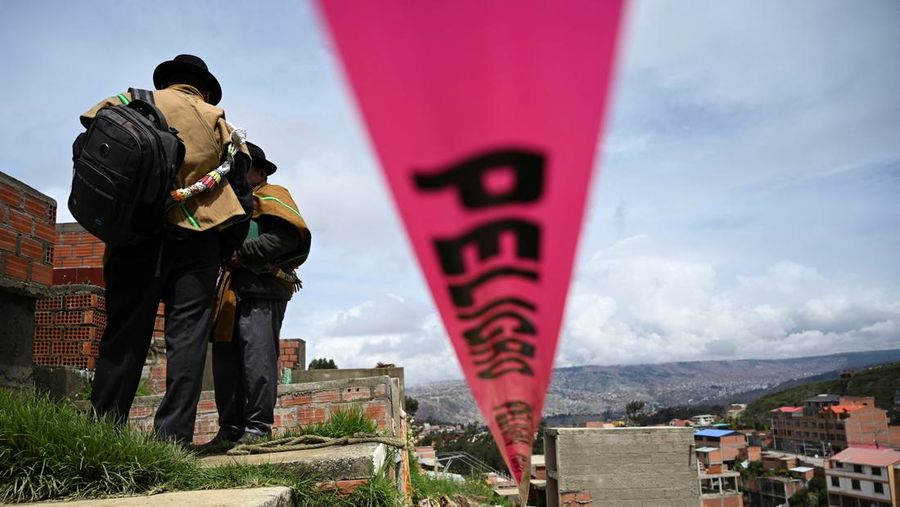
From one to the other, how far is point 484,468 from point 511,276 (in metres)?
10.7

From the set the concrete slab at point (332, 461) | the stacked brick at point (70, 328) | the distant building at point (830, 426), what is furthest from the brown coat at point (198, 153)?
the distant building at point (830, 426)

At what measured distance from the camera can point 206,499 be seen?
5.38 feet

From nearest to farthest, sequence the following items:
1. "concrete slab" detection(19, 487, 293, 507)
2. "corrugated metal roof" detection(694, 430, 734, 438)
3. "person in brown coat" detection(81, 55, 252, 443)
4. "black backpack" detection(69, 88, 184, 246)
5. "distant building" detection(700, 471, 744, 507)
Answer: "concrete slab" detection(19, 487, 293, 507)
"black backpack" detection(69, 88, 184, 246)
"person in brown coat" detection(81, 55, 252, 443)
"distant building" detection(700, 471, 744, 507)
"corrugated metal roof" detection(694, 430, 734, 438)

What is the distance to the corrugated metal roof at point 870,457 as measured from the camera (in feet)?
156

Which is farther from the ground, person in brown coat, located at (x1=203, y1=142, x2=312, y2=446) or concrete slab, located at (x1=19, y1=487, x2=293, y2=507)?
person in brown coat, located at (x1=203, y1=142, x2=312, y2=446)

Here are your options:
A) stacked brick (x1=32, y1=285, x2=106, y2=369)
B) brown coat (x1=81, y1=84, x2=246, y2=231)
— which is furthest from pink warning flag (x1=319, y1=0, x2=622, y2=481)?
stacked brick (x1=32, y1=285, x2=106, y2=369)

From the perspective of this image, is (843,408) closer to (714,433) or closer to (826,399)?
(826,399)

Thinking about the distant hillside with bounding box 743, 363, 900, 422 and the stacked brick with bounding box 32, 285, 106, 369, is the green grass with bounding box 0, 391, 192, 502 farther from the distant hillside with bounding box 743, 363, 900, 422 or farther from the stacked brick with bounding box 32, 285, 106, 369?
the distant hillside with bounding box 743, 363, 900, 422

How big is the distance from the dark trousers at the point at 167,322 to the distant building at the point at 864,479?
5716 cm

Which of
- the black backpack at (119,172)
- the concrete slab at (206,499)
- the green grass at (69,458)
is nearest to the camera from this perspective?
the concrete slab at (206,499)

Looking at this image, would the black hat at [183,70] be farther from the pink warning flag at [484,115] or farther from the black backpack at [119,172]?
the pink warning flag at [484,115]

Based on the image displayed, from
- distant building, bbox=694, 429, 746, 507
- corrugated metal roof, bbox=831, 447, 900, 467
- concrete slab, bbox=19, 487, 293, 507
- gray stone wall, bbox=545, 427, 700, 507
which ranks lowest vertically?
distant building, bbox=694, 429, 746, 507

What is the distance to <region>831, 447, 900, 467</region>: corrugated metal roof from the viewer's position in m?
47.4

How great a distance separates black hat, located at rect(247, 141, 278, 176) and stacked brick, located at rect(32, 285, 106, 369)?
200 centimetres
